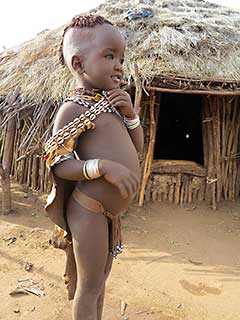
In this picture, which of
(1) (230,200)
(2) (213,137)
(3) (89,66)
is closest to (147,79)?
(2) (213,137)

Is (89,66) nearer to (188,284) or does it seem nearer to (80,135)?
(80,135)

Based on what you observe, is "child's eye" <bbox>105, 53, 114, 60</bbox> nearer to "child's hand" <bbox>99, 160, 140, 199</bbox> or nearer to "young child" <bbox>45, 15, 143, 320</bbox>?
"young child" <bbox>45, 15, 143, 320</bbox>

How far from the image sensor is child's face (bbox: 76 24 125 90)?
174cm

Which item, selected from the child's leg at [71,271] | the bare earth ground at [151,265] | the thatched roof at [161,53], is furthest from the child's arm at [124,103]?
the thatched roof at [161,53]

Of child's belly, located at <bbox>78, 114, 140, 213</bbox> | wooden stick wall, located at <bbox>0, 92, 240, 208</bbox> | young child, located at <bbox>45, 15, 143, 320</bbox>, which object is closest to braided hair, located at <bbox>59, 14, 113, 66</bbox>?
young child, located at <bbox>45, 15, 143, 320</bbox>

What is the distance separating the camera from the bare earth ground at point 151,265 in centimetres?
342

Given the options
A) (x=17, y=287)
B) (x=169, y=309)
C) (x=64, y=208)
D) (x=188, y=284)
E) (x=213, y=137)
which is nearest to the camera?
(x=64, y=208)

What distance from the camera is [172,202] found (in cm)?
661

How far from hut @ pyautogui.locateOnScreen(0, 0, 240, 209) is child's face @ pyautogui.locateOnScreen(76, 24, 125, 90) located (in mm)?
3595

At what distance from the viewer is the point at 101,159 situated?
5.65 feet

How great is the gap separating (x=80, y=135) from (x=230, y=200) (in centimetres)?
552

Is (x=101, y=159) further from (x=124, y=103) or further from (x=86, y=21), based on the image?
(x=86, y=21)

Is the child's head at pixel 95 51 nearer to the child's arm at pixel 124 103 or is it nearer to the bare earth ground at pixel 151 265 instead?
the child's arm at pixel 124 103

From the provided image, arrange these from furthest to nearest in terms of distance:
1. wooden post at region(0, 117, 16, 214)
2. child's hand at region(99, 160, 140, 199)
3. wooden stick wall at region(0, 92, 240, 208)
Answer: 1. wooden stick wall at region(0, 92, 240, 208)
2. wooden post at region(0, 117, 16, 214)
3. child's hand at region(99, 160, 140, 199)
